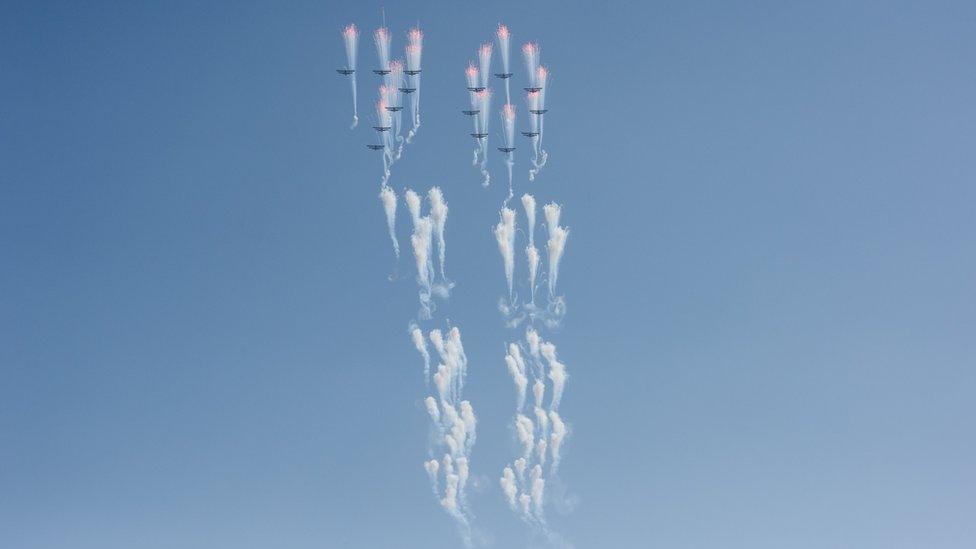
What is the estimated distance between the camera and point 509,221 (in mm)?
112438

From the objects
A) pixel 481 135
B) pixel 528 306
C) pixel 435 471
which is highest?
pixel 481 135

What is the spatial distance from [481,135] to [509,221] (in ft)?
24.0

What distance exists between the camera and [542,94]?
113 metres

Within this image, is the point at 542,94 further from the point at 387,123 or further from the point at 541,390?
the point at 541,390

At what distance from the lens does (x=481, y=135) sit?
114m

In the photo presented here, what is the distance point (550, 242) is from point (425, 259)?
997cm

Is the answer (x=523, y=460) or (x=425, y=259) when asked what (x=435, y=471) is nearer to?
(x=523, y=460)

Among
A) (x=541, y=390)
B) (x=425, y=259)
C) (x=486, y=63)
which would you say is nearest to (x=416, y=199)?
(x=425, y=259)

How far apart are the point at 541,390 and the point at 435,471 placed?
10.8m

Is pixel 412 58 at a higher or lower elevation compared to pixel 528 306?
higher

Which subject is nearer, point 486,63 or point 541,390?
point 486,63

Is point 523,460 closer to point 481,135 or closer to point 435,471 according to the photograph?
point 435,471

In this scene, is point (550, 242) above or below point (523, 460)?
above

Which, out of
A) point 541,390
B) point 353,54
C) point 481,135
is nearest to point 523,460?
point 541,390
